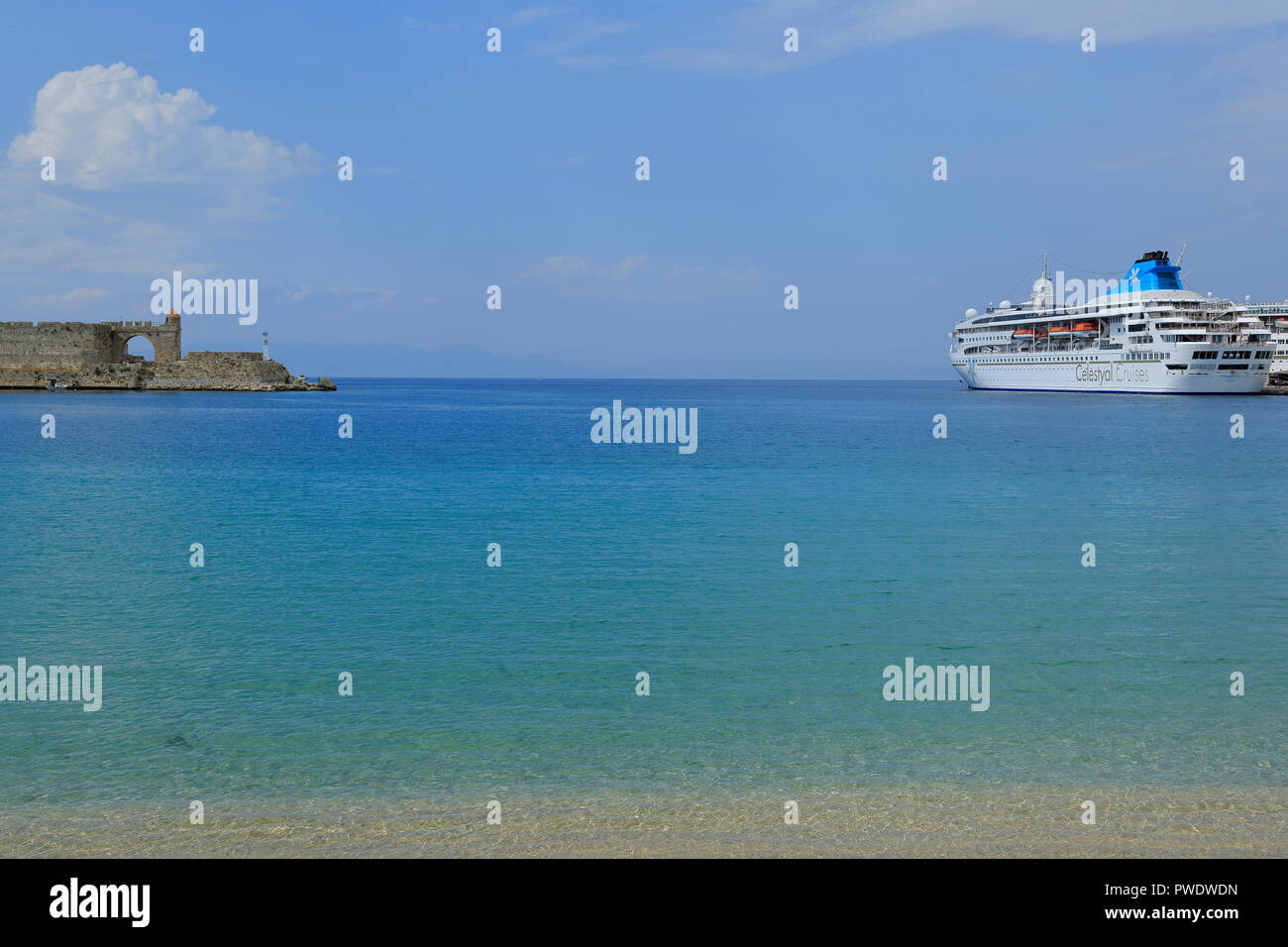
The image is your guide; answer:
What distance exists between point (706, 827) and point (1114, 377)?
101978mm

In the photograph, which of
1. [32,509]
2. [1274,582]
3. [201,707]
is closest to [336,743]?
[201,707]

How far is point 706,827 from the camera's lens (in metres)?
7.16

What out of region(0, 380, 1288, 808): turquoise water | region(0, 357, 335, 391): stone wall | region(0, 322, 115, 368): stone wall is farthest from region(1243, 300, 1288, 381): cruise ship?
region(0, 322, 115, 368): stone wall

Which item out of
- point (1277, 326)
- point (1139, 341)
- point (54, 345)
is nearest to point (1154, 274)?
point (1139, 341)

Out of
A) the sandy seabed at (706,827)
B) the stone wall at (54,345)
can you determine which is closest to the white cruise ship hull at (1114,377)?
the sandy seabed at (706,827)

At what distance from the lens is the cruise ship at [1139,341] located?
91.0 meters

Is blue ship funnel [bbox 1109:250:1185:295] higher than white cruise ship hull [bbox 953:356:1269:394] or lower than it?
higher

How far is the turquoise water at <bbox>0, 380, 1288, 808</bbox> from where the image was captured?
8617mm

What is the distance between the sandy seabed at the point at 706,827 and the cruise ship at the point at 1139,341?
94014mm

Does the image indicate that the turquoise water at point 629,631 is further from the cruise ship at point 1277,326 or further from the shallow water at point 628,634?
the cruise ship at point 1277,326

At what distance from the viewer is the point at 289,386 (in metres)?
128

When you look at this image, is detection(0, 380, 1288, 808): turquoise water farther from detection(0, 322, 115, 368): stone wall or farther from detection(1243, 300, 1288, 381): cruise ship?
detection(1243, 300, 1288, 381): cruise ship

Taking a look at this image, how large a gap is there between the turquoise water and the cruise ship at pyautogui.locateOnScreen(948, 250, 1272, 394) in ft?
217

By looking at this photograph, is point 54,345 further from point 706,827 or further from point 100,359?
point 706,827
